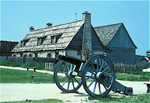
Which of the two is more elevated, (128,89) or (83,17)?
(83,17)

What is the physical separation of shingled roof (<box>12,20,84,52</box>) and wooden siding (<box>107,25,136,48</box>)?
9152mm

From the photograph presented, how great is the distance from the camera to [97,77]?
9820 mm

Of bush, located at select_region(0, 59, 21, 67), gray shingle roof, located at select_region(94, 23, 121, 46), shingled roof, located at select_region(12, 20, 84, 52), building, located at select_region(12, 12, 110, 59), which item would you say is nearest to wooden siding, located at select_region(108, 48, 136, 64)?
gray shingle roof, located at select_region(94, 23, 121, 46)

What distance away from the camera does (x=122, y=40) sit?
42.8 meters

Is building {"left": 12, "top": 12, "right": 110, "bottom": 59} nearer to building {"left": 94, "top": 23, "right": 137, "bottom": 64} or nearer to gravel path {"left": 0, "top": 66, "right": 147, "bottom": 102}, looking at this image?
building {"left": 94, "top": 23, "right": 137, "bottom": 64}

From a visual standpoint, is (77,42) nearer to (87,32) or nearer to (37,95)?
(87,32)

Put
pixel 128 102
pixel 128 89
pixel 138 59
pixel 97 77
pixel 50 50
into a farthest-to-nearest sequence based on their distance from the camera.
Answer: pixel 138 59, pixel 50 50, pixel 128 89, pixel 97 77, pixel 128 102

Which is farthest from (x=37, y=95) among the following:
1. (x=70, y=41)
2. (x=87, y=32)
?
(x=87, y=32)

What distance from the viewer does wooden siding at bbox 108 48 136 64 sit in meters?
41.9

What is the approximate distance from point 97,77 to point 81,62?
2.98ft

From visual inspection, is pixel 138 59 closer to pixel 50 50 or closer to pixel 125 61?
pixel 125 61

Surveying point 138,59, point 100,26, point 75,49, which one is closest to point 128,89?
point 75,49

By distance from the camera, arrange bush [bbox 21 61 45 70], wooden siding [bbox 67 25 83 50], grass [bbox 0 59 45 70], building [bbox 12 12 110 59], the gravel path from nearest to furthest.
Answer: the gravel path
bush [bbox 21 61 45 70]
grass [bbox 0 59 45 70]
wooden siding [bbox 67 25 83 50]
building [bbox 12 12 110 59]

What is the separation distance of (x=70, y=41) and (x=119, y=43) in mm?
13361
